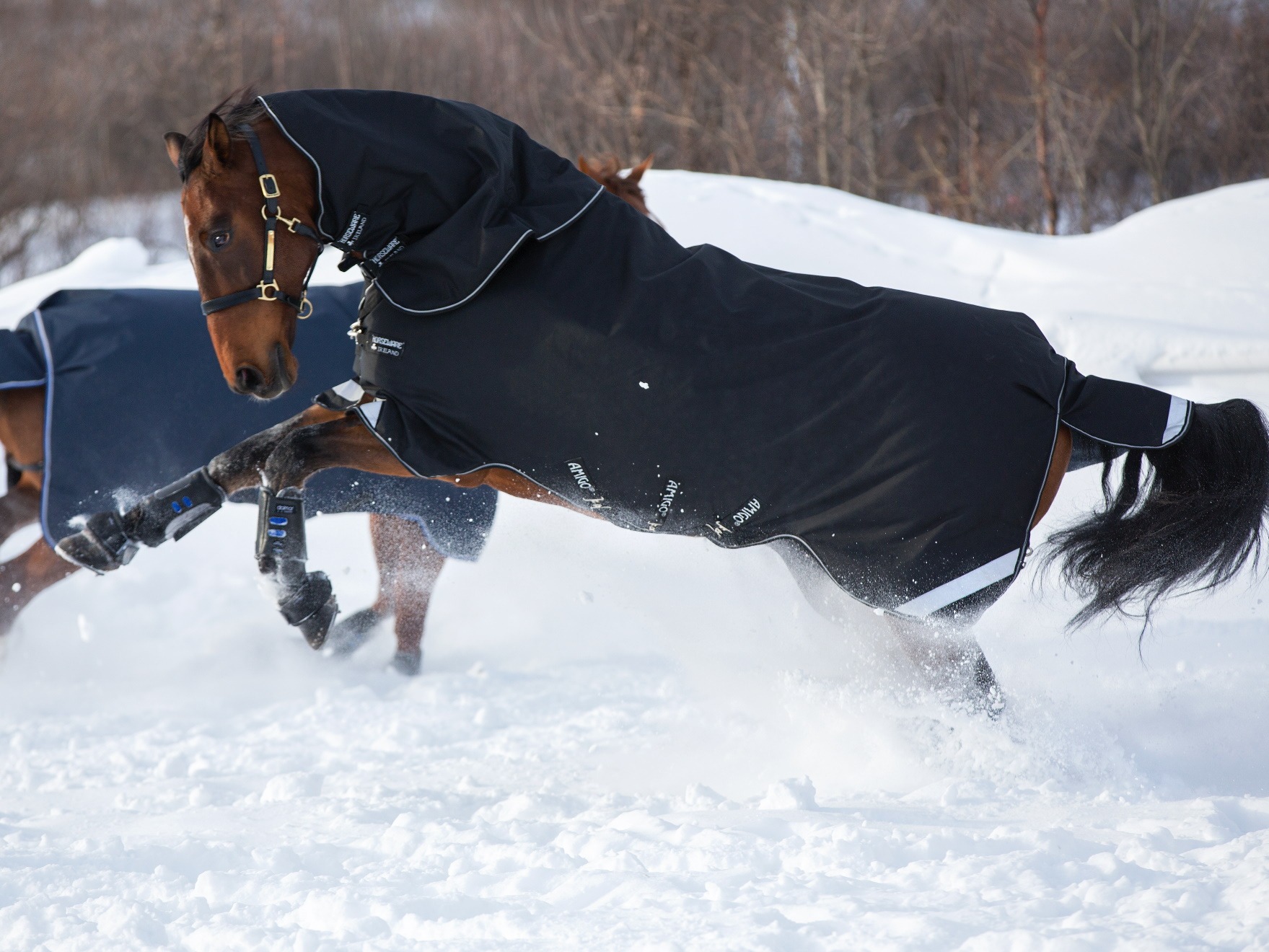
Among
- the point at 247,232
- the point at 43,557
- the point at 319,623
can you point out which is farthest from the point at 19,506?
the point at 247,232

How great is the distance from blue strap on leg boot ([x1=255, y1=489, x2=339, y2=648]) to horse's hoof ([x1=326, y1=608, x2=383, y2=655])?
106cm

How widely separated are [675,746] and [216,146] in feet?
5.73

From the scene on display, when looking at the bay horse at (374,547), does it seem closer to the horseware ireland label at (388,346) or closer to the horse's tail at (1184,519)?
the horseware ireland label at (388,346)

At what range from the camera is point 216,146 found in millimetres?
1978

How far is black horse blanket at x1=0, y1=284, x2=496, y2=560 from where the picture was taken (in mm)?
3209

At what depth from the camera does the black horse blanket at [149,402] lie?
10.5 ft

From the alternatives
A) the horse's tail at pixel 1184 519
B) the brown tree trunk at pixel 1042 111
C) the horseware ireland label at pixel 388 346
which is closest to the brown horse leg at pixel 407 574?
the horseware ireland label at pixel 388 346

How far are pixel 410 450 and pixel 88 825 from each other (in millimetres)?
1041

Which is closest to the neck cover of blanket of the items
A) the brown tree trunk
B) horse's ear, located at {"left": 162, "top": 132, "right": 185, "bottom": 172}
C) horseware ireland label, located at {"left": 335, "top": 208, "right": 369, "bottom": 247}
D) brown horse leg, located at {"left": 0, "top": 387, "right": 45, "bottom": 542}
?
horseware ireland label, located at {"left": 335, "top": 208, "right": 369, "bottom": 247}

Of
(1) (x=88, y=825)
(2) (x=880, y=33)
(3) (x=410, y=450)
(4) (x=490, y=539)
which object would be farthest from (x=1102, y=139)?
(1) (x=88, y=825)

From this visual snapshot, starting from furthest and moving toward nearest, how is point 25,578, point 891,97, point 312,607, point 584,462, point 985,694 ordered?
point 891,97 < point 25,578 < point 312,607 < point 985,694 < point 584,462

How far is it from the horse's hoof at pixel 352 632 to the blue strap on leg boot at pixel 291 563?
3.47 feet

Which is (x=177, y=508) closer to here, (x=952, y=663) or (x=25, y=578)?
(x=25, y=578)

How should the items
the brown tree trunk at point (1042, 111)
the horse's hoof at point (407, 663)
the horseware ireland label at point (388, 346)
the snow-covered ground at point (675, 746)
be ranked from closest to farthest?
1. the snow-covered ground at point (675, 746)
2. the horseware ireland label at point (388, 346)
3. the horse's hoof at point (407, 663)
4. the brown tree trunk at point (1042, 111)
